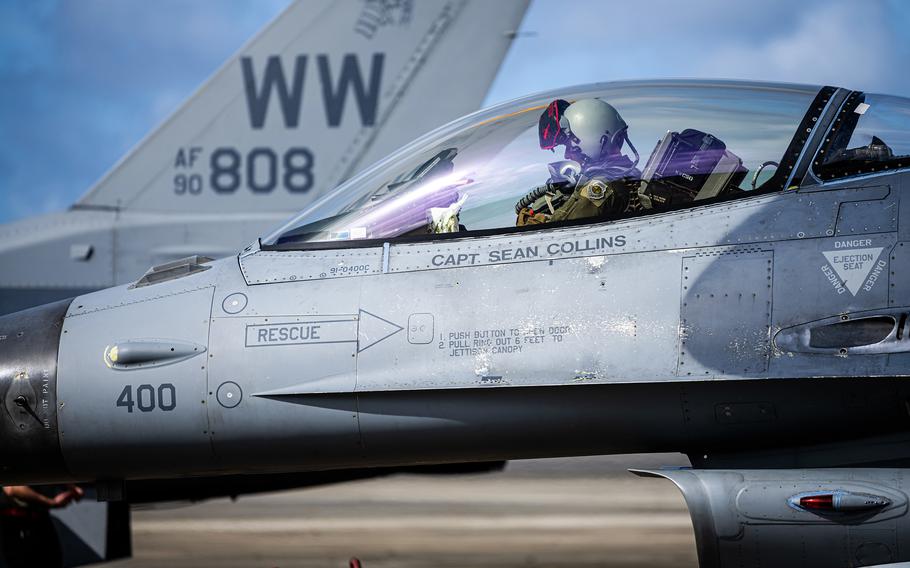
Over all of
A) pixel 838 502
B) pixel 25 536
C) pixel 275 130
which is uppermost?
pixel 275 130

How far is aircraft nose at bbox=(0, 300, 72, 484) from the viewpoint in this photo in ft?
15.4

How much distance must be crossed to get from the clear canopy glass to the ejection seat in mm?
18

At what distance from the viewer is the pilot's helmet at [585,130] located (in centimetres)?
475

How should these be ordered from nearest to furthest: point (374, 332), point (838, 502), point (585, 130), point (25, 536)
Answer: point (838, 502)
point (374, 332)
point (585, 130)
point (25, 536)

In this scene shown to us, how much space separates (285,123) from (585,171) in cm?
708

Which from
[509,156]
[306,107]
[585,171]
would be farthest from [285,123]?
[585,171]

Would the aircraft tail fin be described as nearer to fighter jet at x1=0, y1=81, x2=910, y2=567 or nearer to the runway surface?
the runway surface

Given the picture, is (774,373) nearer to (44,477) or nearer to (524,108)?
(524,108)

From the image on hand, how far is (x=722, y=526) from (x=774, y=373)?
2.14ft

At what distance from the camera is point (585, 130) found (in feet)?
15.6

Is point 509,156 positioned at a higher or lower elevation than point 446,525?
higher

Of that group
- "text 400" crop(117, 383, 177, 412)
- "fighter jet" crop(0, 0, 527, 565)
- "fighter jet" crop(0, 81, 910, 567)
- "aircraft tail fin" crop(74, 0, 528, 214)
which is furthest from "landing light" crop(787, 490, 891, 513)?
"aircraft tail fin" crop(74, 0, 528, 214)

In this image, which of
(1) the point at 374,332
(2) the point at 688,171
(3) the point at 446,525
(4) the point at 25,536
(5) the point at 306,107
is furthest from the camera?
(5) the point at 306,107

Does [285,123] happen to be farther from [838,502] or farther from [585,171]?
[838,502]
